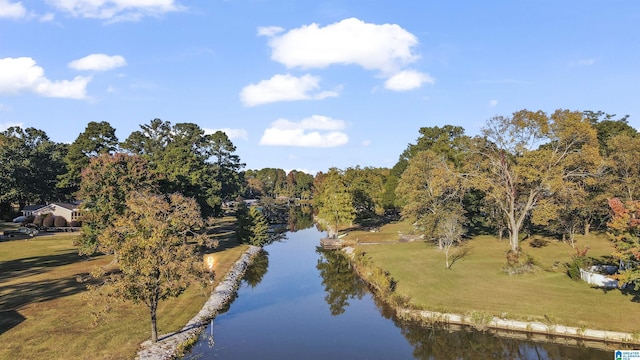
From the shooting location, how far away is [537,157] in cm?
Answer: 4744

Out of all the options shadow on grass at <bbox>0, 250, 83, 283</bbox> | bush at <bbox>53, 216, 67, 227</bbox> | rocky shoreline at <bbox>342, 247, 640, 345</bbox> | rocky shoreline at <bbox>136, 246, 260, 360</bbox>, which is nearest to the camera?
rocky shoreline at <bbox>136, 246, 260, 360</bbox>

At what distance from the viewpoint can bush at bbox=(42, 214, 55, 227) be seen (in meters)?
76.3

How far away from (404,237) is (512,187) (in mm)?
23268

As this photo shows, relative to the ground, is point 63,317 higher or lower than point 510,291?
higher

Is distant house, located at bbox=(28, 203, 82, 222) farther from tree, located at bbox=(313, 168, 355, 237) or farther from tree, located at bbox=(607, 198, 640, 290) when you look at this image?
tree, located at bbox=(607, 198, 640, 290)

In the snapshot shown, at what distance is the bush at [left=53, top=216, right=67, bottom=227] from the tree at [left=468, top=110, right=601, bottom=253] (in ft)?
236

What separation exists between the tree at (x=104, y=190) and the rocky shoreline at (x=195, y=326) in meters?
13.1

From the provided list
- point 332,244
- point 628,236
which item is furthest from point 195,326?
point 332,244

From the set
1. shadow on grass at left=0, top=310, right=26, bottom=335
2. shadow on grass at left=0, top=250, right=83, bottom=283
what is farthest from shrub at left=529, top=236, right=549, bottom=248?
shadow on grass at left=0, top=250, right=83, bottom=283

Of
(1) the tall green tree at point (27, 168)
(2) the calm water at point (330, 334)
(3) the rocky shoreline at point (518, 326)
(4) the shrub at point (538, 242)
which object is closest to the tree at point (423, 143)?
(4) the shrub at point (538, 242)

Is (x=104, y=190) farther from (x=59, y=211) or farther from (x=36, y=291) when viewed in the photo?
(x=59, y=211)

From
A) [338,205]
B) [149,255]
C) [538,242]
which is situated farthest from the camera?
[338,205]

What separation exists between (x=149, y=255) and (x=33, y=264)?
32.3 metres

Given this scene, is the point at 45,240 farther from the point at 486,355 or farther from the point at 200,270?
the point at 486,355
